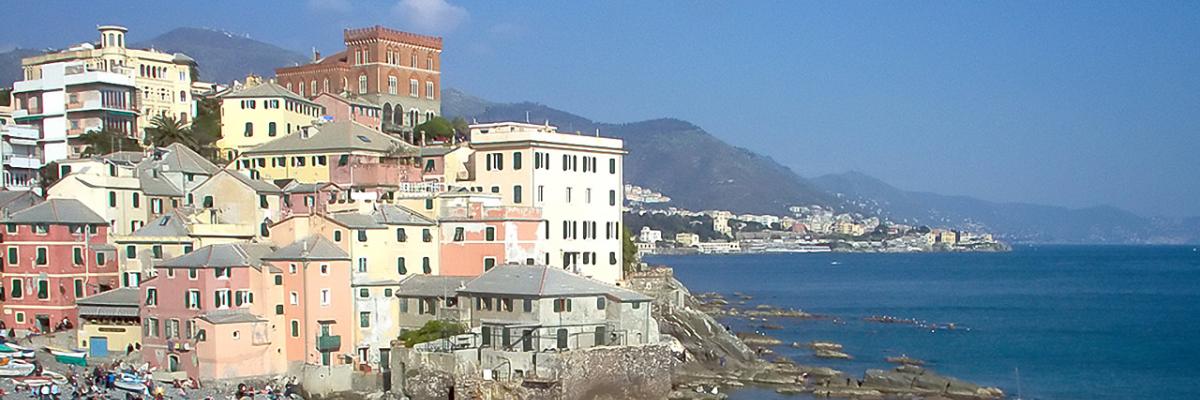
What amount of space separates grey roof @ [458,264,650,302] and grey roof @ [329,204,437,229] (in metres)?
4.91

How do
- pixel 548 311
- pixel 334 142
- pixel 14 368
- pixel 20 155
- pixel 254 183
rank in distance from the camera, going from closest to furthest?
pixel 14 368 < pixel 548 311 < pixel 254 183 < pixel 334 142 < pixel 20 155

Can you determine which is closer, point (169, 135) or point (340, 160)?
point (340, 160)

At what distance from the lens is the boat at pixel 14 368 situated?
52194mm

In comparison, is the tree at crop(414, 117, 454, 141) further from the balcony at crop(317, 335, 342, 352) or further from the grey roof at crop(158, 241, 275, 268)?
the balcony at crop(317, 335, 342, 352)

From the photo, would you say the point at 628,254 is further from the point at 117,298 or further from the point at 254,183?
the point at 117,298

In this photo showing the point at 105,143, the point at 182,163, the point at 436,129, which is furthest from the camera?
the point at 436,129

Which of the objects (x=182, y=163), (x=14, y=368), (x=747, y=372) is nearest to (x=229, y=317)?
(x=14, y=368)

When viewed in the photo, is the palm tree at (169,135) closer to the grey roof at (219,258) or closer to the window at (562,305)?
the grey roof at (219,258)

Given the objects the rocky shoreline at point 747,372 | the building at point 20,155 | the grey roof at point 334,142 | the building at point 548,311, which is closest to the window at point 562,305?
the building at point 548,311

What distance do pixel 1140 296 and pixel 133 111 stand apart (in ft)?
382

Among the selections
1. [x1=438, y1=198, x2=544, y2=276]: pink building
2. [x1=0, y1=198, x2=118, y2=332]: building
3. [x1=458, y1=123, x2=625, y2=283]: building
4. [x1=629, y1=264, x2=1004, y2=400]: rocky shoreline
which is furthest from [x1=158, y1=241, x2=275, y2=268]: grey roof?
[x1=629, y1=264, x2=1004, y2=400]: rocky shoreline

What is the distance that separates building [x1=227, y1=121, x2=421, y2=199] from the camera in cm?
6519

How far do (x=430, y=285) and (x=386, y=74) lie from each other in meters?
40.0

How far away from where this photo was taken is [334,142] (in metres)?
67.8
